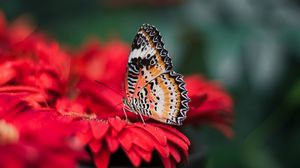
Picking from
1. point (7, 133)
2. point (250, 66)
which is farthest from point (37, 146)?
point (250, 66)

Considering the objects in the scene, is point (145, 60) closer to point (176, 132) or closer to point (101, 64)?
point (176, 132)

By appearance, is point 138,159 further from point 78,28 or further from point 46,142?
point 78,28

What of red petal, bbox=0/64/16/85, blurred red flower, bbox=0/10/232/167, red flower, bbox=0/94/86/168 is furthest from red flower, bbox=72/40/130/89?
red flower, bbox=0/94/86/168

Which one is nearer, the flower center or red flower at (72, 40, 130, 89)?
the flower center

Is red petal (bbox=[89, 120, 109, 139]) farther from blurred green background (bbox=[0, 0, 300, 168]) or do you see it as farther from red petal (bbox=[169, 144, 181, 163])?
blurred green background (bbox=[0, 0, 300, 168])

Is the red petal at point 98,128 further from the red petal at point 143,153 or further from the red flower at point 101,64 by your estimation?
the red flower at point 101,64

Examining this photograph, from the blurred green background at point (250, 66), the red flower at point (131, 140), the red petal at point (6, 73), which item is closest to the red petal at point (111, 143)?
the red flower at point (131, 140)
